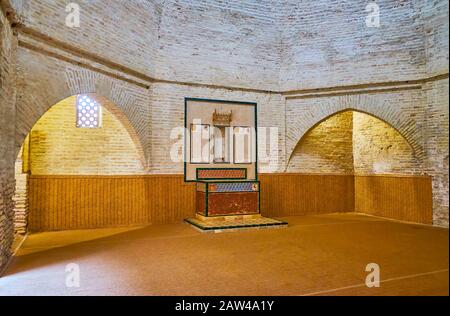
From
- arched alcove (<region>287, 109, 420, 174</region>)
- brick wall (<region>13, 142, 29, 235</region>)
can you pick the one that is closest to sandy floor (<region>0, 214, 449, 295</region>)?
brick wall (<region>13, 142, 29, 235</region>)

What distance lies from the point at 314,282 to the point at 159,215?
531 centimetres

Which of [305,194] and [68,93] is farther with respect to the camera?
[305,194]

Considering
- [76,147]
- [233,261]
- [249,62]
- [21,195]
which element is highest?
[249,62]

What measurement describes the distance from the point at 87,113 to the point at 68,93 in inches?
83.2

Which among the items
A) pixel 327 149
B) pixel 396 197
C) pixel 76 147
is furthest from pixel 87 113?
pixel 396 197

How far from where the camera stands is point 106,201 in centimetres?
838

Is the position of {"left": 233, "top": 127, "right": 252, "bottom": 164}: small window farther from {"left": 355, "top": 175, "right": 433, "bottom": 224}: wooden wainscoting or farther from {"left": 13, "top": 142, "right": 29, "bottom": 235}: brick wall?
{"left": 13, "top": 142, "right": 29, "bottom": 235}: brick wall

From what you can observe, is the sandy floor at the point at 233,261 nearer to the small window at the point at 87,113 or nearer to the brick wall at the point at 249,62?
the brick wall at the point at 249,62

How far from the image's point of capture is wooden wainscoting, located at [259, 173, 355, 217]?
400 inches

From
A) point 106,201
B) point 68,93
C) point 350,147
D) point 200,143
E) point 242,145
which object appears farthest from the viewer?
point 350,147

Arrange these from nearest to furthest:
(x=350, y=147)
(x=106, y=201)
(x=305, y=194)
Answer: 1. (x=106, y=201)
2. (x=305, y=194)
3. (x=350, y=147)

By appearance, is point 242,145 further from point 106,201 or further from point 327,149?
point 106,201

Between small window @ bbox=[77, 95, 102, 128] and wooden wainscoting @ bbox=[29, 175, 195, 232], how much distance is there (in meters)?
1.34

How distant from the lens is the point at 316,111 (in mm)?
10000
